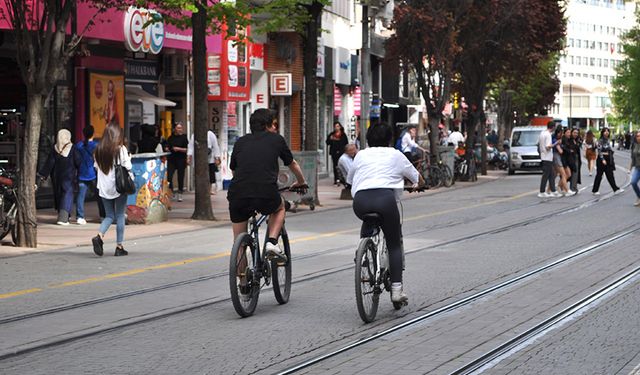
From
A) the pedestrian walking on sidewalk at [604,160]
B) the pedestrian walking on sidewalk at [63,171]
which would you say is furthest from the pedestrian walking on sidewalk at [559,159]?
the pedestrian walking on sidewalk at [63,171]

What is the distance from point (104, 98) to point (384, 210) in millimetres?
20004

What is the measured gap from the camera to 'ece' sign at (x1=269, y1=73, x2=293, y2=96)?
4216 centimetres

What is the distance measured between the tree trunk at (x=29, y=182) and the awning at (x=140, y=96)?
13109mm

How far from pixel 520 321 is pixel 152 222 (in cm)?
1335

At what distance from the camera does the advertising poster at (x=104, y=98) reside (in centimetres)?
2981

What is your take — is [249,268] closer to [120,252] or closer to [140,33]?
[120,252]

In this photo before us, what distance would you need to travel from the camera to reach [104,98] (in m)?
30.3

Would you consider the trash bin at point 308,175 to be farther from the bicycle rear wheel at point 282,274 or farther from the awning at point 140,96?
the bicycle rear wheel at point 282,274

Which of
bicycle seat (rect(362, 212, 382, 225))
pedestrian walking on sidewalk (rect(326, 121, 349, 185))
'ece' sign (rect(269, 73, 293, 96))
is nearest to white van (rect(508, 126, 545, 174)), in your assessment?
'ece' sign (rect(269, 73, 293, 96))

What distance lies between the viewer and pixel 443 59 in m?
44.5

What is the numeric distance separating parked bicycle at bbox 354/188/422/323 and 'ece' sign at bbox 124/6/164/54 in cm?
1763

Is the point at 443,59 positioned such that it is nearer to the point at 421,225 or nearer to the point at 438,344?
the point at 421,225

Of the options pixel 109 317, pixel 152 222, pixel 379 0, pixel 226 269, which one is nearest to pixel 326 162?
pixel 379 0

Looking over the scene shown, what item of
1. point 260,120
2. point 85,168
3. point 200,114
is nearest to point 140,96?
point 200,114
